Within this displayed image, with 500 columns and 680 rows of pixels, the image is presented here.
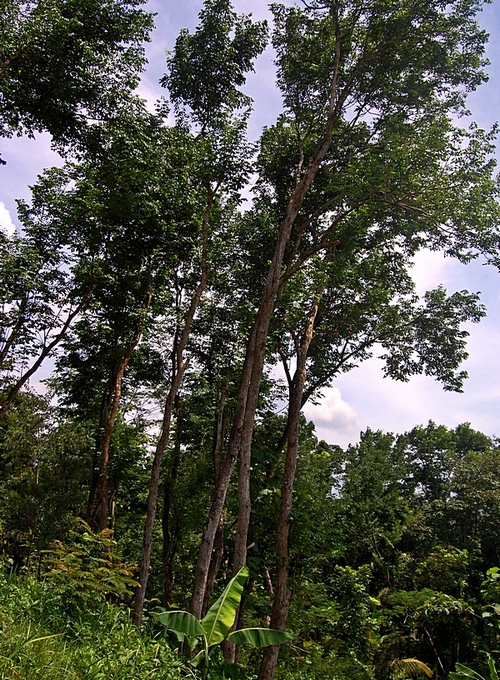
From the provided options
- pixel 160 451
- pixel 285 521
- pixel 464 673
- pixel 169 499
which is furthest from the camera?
pixel 169 499

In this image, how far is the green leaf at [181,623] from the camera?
178 inches

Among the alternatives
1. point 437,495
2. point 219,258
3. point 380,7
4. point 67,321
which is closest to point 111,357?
point 67,321

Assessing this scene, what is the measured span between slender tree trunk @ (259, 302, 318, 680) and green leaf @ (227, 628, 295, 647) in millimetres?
4689

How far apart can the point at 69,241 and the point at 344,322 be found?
25.1 feet

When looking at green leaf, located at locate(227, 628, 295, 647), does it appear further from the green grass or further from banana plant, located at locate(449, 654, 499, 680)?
banana plant, located at locate(449, 654, 499, 680)

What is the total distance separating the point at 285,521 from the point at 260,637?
5.32 metres

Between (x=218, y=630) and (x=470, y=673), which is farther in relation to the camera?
(x=470, y=673)

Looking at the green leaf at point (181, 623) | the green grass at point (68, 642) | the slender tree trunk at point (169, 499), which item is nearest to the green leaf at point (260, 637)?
the green leaf at point (181, 623)

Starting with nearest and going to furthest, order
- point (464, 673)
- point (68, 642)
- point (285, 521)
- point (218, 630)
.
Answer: point (68, 642) → point (218, 630) → point (464, 673) → point (285, 521)

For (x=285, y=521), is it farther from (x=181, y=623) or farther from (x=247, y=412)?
(x=181, y=623)

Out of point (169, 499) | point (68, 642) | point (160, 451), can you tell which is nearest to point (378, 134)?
point (160, 451)

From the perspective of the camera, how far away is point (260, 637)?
457 cm

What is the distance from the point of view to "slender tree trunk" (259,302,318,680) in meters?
8.65

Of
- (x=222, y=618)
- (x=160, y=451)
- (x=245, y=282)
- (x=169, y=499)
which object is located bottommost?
(x=222, y=618)
